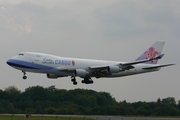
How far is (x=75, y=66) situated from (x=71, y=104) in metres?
21.5

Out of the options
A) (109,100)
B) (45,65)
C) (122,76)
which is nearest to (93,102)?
(109,100)

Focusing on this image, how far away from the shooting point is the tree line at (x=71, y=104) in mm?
89713

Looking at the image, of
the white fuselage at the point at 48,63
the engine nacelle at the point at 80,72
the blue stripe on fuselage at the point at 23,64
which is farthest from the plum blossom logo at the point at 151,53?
the blue stripe on fuselage at the point at 23,64

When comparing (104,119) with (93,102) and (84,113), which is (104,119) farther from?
(93,102)

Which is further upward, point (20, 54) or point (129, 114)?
point (20, 54)

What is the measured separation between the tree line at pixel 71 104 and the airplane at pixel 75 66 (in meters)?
9.22

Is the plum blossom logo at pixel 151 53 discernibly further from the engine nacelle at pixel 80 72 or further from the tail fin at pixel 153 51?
the engine nacelle at pixel 80 72

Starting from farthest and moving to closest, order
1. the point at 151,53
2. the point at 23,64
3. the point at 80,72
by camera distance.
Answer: the point at 151,53
the point at 80,72
the point at 23,64

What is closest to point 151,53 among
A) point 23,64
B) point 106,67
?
point 106,67

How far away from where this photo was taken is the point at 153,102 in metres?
101

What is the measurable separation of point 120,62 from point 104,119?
51.2 feet

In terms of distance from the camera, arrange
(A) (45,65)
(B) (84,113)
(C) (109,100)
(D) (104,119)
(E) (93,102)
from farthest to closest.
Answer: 1. (C) (109,100)
2. (E) (93,102)
3. (B) (84,113)
4. (A) (45,65)
5. (D) (104,119)

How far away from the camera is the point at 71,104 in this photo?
9869cm

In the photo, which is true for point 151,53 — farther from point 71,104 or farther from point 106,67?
point 71,104
